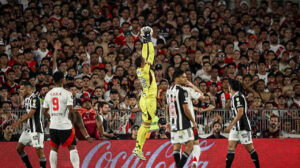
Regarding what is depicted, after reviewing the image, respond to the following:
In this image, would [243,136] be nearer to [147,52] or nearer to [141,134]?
[141,134]

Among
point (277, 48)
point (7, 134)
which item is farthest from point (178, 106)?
point (277, 48)

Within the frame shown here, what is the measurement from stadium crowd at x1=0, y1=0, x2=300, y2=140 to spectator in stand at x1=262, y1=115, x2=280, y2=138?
3cm

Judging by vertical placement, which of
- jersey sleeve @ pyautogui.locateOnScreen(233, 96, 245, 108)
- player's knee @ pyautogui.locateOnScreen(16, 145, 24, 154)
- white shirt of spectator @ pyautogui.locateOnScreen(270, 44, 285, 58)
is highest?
white shirt of spectator @ pyautogui.locateOnScreen(270, 44, 285, 58)

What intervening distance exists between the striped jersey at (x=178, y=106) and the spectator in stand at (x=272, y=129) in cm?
326

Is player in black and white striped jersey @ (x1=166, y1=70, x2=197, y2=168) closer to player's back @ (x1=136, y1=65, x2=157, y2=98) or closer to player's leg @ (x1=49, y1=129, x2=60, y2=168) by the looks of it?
player's back @ (x1=136, y1=65, x2=157, y2=98)

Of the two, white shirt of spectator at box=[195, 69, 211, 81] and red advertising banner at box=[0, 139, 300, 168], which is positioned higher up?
white shirt of spectator at box=[195, 69, 211, 81]

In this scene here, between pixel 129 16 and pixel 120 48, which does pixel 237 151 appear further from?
pixel 129 16

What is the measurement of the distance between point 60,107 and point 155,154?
357cm

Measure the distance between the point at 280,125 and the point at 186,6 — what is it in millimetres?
6687

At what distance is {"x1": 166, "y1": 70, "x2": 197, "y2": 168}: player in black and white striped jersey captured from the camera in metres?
10.5

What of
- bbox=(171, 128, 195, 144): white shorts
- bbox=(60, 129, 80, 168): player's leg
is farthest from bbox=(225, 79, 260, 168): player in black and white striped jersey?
bbox=(60, 129, 80, 168): player's leg

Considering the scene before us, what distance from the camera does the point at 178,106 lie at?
10633 millimetres

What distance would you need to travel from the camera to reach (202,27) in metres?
17.0

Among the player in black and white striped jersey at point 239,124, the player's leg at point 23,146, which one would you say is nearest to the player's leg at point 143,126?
the player in black and white striped jersey at point 239,124
